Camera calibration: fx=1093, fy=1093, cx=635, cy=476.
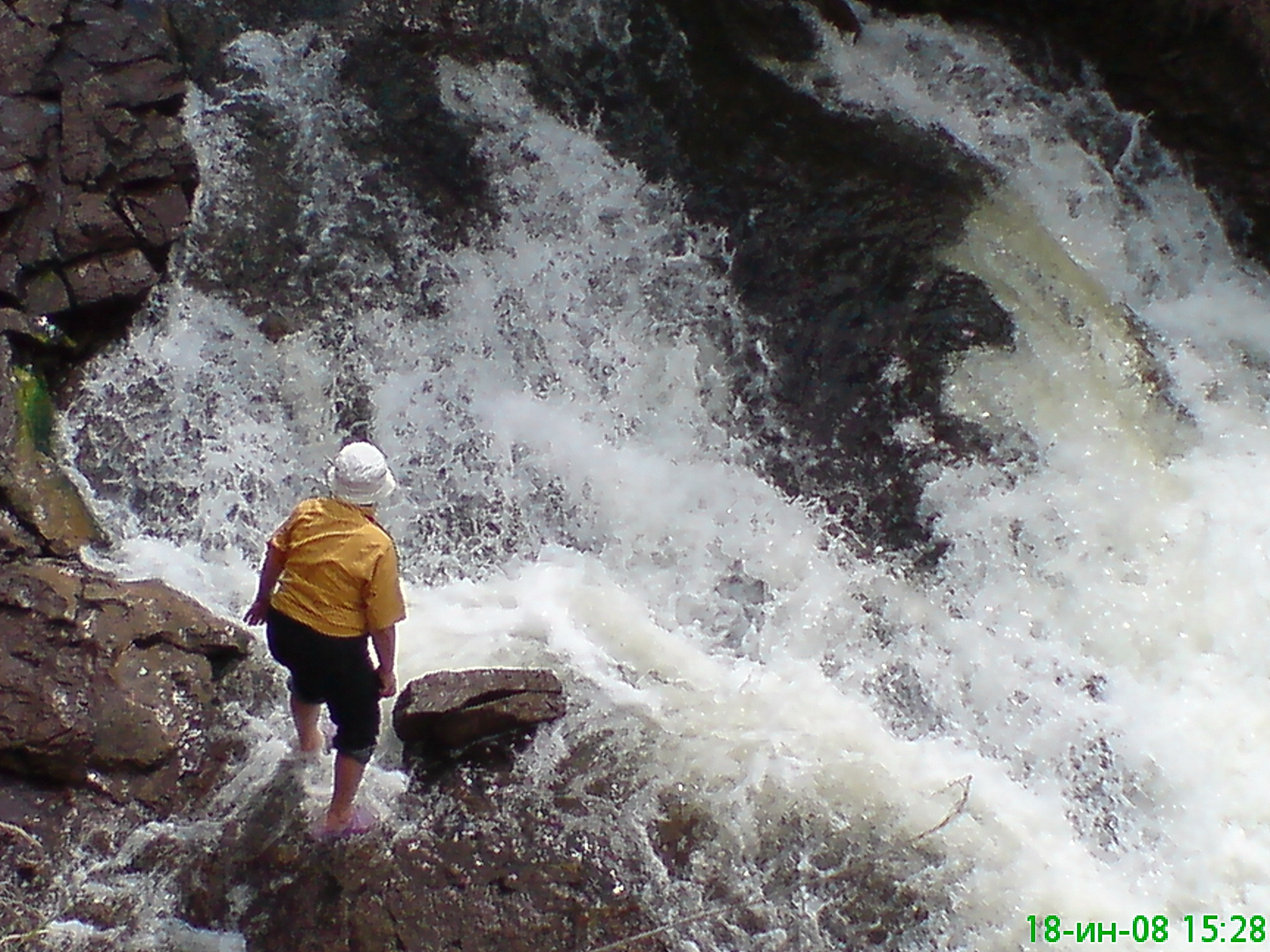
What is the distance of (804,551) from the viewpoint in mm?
5359

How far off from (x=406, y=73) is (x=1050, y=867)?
549cm

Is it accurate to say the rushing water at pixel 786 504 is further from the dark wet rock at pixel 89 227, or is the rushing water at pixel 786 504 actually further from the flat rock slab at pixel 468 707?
the dark wet rock at pixel 89 227

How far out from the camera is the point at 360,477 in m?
3.41

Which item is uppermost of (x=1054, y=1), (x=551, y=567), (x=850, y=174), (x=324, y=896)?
(x=1054, y=1)

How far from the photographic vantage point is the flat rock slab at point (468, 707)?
14.1 ft

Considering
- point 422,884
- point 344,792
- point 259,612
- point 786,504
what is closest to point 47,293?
point 259,612

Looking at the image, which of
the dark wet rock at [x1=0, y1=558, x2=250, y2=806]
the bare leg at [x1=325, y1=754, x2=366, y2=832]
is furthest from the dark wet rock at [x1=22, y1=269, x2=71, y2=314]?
the bare leg at [x1=325, y1=754, x2=366, y2=832]

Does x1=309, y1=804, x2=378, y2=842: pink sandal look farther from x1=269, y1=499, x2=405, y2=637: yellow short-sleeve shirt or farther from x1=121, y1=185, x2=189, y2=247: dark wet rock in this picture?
x1=121, y1=185, x2=189, y2=247: dark wet rock

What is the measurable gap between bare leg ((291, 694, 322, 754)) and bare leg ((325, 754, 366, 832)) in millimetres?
245

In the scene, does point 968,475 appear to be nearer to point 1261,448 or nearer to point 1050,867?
point 1261,448

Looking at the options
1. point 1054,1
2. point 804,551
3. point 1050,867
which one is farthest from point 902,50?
point 1050,867

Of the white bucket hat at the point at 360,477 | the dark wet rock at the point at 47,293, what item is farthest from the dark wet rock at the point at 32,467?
the white bucket hat at the point at 360,477

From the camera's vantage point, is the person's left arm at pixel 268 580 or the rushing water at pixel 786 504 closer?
the person's left arm at pixel 268 580

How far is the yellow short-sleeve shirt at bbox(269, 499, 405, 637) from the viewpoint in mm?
3436
